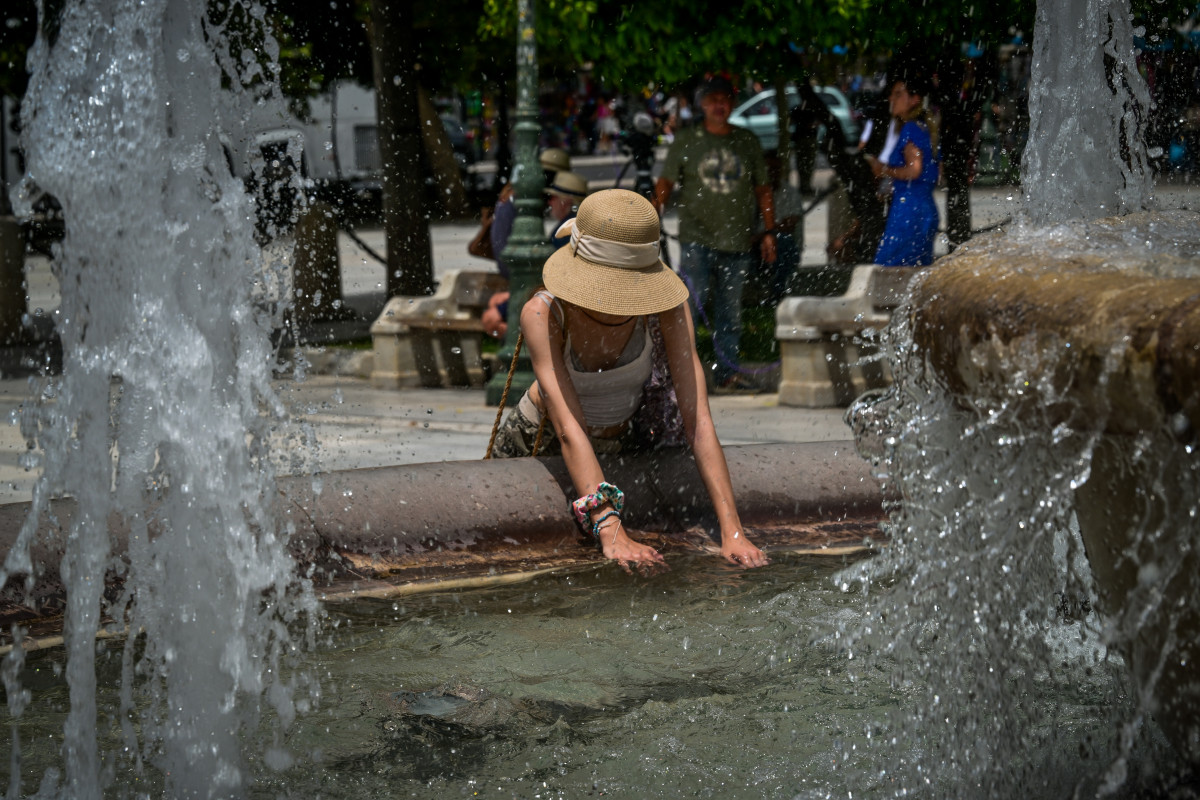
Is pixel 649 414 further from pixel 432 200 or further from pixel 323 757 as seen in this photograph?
pixel 432 200

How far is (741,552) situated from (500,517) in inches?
27.5

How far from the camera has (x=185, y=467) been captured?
10.4ft

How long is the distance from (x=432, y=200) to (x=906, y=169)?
15.6 metres

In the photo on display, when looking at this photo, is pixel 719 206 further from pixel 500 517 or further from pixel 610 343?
pixel 500 517

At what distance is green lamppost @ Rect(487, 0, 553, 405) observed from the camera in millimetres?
7496

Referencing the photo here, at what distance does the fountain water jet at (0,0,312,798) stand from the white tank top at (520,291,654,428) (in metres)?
1.02

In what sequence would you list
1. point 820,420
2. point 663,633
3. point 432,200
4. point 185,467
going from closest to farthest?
point 185,467 < point 663,633 < point 820,420 < point 432,200

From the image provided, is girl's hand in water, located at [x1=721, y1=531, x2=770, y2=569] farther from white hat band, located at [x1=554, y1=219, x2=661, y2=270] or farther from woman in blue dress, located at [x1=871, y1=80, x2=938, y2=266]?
woman in blue dress, located at [x1=871, y1=80, x2=938, y2=266]

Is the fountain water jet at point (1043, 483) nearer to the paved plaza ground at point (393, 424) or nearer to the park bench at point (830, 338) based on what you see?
the paved plaza ground at point (393, 424)

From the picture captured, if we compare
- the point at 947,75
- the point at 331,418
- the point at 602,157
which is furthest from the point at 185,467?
the point at 602,157

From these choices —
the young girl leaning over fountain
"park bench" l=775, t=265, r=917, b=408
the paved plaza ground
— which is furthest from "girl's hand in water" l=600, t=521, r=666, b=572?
"park bench" l=775, t=265, r=917, b=408

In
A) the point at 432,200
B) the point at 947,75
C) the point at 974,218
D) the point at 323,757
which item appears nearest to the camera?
the point at 323,757

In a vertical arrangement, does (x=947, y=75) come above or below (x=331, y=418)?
above

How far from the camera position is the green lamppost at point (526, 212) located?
295 inches
